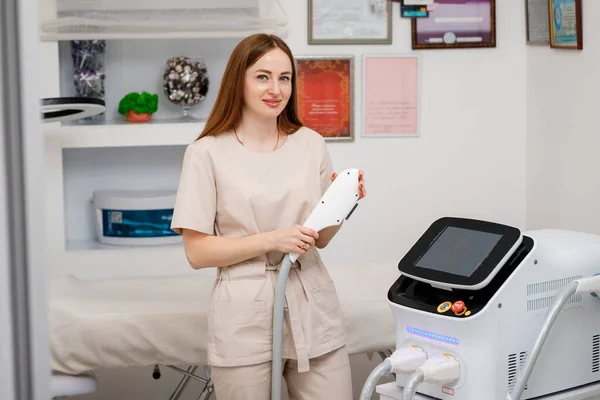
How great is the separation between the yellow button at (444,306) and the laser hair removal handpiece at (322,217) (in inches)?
14.1

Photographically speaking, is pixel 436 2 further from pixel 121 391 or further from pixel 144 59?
pixel 121 391

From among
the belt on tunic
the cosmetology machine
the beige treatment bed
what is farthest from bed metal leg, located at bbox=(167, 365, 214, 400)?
the cosmetology machine

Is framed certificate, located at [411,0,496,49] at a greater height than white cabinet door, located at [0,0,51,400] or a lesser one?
greater

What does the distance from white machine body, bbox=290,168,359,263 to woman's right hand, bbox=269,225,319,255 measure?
0.02 metres

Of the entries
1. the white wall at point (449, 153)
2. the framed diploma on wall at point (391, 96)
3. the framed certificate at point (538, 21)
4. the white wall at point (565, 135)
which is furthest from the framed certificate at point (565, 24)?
the framed diploma on wall at point (391, 96)

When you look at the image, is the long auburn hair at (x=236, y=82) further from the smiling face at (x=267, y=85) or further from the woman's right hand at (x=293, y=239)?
the woman's right hand at (x=293, y=239)

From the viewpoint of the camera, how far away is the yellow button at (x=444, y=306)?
4.82ft

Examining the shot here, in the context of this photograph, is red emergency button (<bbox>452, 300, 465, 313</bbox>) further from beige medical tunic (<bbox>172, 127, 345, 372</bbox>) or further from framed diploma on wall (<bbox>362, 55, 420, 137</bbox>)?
framed diploma on wall (<bbox>362, 55, 420, 137</bbox>)

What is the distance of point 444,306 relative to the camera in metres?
1.48

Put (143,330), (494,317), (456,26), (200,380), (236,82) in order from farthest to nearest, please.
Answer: (456,26) → (200,380) → (143,330) → (236,82) → (494,317)

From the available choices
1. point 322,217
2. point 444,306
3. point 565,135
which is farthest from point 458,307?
point 565,135

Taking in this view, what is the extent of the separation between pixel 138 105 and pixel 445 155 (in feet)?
3.96

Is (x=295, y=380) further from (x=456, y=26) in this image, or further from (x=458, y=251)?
(x=456, y=26)

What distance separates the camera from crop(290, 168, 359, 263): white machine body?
69.1 inches
